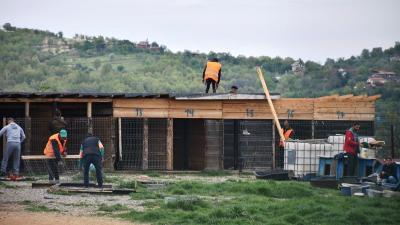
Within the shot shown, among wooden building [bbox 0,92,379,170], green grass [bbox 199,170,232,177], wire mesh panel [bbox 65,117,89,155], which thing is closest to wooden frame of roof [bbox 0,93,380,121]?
wooden building [bbox 0,92,379,170]

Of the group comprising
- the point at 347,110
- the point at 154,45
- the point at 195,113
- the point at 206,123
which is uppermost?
the point at 154,45

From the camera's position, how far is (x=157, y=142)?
35.0 metres

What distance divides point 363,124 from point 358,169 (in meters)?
6.21

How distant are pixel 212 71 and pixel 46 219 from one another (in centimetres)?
1696

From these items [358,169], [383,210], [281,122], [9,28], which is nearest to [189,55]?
[9,28]

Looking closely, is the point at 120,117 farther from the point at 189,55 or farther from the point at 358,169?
the point at 189,55

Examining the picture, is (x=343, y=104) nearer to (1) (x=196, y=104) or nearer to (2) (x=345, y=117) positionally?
(2) (x=345, y=117)

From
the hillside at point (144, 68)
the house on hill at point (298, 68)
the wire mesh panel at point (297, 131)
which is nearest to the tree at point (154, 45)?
the hillside at point (144, 68)

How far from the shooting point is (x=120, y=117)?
33812 millimetres

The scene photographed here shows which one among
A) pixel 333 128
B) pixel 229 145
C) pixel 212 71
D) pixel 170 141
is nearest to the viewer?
pixel 170 141

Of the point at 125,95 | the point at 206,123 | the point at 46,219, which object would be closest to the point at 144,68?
the point at 206,123

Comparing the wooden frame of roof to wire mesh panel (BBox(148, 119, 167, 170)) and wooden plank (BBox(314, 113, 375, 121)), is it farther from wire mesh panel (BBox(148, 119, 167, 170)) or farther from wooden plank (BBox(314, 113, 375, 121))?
wire mesh panel (BBox(148, 119, 167, 170))

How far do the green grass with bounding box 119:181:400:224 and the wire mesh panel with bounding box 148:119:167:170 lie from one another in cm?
827

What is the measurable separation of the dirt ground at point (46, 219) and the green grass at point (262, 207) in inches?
28.3
